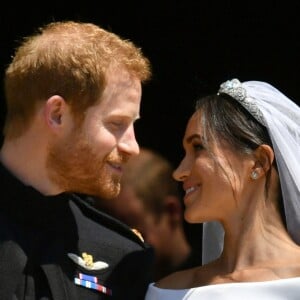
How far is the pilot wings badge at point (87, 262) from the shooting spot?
372 centimetres

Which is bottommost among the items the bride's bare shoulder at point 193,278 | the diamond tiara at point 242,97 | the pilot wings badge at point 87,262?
the bride's bare shoulder at point 193,278

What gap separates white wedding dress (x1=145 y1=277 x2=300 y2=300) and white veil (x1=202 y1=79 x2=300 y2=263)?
0.21 m

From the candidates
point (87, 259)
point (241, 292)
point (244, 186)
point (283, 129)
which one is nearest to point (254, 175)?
point (244, 186)

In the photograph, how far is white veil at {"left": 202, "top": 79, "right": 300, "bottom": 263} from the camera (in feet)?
12.3

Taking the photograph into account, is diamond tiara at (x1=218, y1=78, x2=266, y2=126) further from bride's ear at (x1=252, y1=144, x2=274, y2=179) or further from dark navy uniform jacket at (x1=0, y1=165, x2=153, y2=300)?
dark navy uniform jacket at (x1=0, y1=165, x2=153, y2=300)

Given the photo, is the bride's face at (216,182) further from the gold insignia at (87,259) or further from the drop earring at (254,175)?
the gold insignia at (87,259)

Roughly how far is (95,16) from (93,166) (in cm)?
207

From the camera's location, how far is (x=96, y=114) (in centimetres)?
371

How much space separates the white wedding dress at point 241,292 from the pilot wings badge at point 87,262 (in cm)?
18

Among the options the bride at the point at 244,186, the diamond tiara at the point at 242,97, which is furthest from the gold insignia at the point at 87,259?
the diamond tiara at the point at 242,97

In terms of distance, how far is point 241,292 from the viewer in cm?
368

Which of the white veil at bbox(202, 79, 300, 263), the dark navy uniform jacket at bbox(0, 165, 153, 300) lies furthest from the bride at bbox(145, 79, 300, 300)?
the dark navy uniform jacket at bbox(0, 165, 153, 300)

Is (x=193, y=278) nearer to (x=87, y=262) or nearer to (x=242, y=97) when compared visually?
(x=87, y=262)

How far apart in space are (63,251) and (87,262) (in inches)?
3.3
